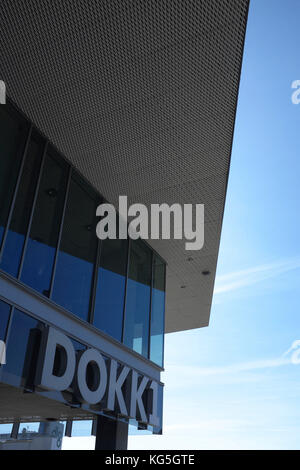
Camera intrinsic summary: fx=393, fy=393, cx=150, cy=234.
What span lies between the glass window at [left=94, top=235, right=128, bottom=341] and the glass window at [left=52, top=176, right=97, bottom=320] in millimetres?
341

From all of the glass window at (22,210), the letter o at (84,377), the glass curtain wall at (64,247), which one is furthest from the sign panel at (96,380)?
the glass window at (22,210)

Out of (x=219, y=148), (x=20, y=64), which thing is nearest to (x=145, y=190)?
(x=219, y=148)

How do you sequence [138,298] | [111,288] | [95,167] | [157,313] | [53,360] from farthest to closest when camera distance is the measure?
[157,313]
[138,298]
[111,288]
[95,167]
[53,360]

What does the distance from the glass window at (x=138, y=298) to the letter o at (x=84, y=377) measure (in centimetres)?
126

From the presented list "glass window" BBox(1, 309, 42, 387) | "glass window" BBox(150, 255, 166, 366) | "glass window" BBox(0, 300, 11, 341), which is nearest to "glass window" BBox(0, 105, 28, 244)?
"glass window" BBox(0, 300, 11, 341)

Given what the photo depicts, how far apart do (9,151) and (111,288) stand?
355 cm

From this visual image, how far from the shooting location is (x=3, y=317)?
5492 millimetres

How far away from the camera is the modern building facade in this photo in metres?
5.43

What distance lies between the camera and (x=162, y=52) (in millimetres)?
5699

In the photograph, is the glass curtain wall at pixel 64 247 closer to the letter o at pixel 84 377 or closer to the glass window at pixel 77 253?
the glass window at pixel 77 253

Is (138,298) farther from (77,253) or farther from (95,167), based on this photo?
(95,167)

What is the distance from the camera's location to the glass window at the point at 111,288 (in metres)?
7.95

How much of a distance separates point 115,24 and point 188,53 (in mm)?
1120

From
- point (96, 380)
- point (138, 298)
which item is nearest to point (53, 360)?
point (96, 380)
